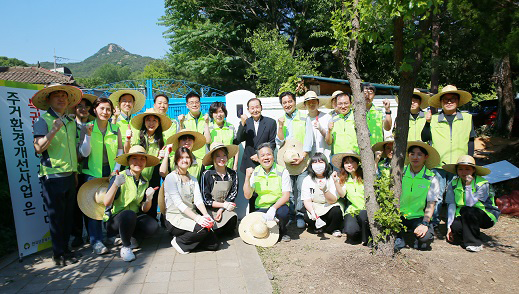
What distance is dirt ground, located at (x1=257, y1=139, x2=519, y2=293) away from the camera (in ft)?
11.3

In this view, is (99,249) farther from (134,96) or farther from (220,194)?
(134,96)

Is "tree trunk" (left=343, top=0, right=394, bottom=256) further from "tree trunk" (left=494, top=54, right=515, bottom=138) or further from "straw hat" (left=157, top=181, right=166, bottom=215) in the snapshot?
"tree trunk" (left=494, top=54, right=515, bottom=138)

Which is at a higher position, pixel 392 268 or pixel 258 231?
pixel 258 231

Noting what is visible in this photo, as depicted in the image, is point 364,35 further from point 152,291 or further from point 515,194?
point 515,194

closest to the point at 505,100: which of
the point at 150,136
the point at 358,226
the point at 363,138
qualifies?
the point at 358,226

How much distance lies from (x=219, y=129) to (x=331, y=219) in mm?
2098

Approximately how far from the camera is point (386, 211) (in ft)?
12.6

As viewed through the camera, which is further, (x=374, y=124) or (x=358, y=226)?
(x=374, y=124)

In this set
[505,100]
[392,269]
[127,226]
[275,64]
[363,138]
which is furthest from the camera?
[275,64]

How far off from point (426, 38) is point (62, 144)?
401 cm

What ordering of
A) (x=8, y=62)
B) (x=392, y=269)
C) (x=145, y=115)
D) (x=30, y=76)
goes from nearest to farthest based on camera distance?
(x=392, y=269) < (x=145, y=115) < (x=30, y=76) < (x=8, y=62)

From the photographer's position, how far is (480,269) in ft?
12.7

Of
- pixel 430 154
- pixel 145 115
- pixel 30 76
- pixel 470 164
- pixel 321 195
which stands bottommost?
pixel 321 195

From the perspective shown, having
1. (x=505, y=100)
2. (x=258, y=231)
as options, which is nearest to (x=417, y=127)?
(x=258, y=231)
